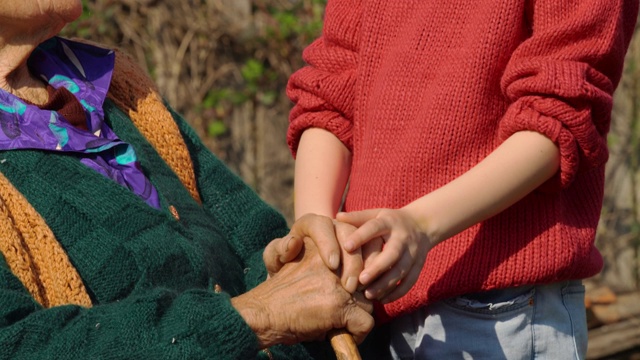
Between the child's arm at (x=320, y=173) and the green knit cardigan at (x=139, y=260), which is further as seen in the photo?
the child's arm at (x=320, y=173)

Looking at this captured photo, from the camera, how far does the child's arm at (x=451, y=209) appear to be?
192cm

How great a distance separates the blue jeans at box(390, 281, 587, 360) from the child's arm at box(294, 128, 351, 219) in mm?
318

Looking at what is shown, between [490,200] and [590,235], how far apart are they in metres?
0.34

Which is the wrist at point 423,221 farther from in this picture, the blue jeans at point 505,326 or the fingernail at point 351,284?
the blue jeans at point 505,326

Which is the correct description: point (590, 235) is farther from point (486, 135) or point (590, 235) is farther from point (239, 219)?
point (239, 219)

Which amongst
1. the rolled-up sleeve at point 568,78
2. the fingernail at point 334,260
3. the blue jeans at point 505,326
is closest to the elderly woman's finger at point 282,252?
the fingernail at point 334,260

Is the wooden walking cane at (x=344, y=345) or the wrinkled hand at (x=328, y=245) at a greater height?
the wrinkled hand at (x=328, y=245)

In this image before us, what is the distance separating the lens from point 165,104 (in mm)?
2648

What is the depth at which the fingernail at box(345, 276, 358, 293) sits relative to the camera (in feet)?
6.42

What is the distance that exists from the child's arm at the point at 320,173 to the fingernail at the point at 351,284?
31 cm

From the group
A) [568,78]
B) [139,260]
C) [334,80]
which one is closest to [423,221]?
[568,78]

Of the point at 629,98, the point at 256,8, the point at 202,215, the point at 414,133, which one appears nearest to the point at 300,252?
the point at 414,133

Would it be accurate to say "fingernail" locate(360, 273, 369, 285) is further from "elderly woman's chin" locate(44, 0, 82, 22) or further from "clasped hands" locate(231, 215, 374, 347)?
"elderly woman's chin" locate(44, 0, 82, 22)

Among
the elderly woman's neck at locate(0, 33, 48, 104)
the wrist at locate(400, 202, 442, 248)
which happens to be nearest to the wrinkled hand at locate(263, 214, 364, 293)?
the wrist at locate(400, 202, 442, 248)
